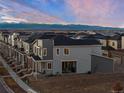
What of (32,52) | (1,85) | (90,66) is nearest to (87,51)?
(90,66)

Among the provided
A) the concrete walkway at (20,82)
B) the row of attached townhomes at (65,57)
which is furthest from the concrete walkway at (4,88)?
the row of attached townhomes at (65,57)

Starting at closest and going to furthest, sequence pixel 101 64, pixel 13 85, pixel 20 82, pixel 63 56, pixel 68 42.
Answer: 1. pixel 13 85
2. pixel 20 82
3. pixel 101 64
4. pixel 63 56
5. pixel 68 42

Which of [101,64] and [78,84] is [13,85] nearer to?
[78,84]

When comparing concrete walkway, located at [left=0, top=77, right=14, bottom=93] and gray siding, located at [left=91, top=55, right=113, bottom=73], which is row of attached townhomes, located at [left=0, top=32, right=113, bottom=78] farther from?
concrete walkway, located at [left=0, top=77, right=14, bottom=93]

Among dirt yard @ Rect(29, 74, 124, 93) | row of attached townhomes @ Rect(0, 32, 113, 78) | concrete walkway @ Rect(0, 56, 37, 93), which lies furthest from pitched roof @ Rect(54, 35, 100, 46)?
dirt yard @ Rect(29, 74, 124, 93)

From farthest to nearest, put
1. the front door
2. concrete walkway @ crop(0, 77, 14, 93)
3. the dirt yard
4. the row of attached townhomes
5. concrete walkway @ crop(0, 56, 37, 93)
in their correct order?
the front door < the row of attached townhomes < concrete walkway @ crop(0, 56, 37, 93) < concrete walkway @ crop(0, 77, 14, 93) < the dirt yard

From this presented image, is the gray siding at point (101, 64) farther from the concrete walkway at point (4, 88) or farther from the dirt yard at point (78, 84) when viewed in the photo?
the concrete walkway at point (4, 88)

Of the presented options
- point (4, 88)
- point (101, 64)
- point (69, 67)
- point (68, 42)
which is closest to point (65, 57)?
point (69, 67)
